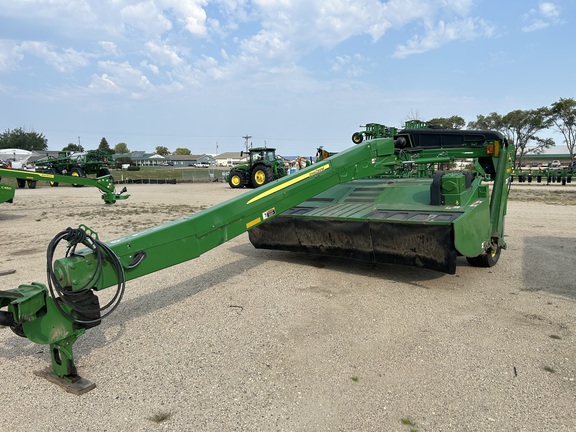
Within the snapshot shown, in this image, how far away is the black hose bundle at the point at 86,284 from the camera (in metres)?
2.86

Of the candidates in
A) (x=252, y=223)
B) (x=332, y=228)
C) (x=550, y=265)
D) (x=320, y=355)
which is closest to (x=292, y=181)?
(x=252, y=223)

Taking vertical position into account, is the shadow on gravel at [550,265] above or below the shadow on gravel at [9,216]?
below

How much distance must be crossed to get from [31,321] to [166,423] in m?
1.12

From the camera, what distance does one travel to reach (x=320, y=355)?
3.57 meters

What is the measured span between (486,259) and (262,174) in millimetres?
18708

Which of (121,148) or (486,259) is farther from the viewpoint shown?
(121,148)

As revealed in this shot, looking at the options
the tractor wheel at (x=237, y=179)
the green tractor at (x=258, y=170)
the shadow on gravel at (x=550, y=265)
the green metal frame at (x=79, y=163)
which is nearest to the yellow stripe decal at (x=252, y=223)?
the shadow on gravel at (x=550, y=265)

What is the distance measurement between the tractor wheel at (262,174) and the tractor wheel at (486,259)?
58.7ft

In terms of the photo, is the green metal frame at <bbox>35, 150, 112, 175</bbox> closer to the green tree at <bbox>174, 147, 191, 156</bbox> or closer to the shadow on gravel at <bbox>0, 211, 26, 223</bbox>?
the shadow on gravel at <bbox>0, 211, 26, 223</bbox>

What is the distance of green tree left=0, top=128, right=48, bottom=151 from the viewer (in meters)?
78.9

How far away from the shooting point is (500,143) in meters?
6.07

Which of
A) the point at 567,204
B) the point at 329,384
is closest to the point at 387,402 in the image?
the point at 329,384

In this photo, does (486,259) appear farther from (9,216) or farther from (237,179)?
(237,179)

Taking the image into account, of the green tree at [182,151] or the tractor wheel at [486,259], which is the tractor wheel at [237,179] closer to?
the tractor wheel at [486,259]
